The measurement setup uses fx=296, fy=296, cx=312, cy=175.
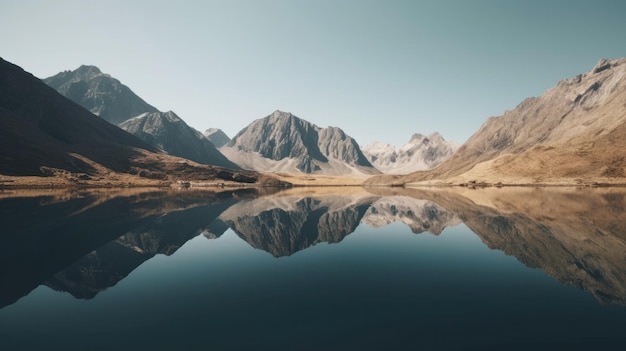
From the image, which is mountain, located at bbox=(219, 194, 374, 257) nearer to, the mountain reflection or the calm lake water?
the mountain reflection

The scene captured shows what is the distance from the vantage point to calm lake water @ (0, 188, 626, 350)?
1323cm

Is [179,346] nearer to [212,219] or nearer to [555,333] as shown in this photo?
[555,333]

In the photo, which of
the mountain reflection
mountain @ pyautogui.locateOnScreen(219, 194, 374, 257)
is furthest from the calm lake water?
mountain @ pyautogui.locateOnScreen(219, 194, 374, 257)

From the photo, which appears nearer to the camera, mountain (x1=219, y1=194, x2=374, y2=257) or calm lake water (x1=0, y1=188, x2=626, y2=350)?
calm lake water (x1=0, y1=188, x2=626, y2=350)

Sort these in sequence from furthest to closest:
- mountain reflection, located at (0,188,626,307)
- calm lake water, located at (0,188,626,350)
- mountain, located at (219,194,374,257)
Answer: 1. mountain, located at (219,194,374,257)
2. mountain reflection, located at (0,188,626,307)
3. calm lake water, located at (0,188,626,350)

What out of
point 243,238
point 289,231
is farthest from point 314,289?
point 289,231

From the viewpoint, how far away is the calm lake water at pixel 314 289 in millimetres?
13227

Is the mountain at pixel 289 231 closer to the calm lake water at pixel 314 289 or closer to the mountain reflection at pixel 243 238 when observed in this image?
the mountain reflection at pixel 243 238

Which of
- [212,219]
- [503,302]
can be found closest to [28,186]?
[212,219]

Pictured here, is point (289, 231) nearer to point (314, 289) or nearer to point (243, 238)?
point (243, 238)

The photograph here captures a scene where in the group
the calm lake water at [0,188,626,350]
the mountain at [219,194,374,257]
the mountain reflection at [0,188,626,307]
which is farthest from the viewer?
the mountain at [219,194,374,257]

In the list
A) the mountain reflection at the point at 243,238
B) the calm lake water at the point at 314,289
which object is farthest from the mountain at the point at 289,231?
the calm lake water at the point at 314,289

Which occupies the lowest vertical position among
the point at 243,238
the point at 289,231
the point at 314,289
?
the point at 243,238

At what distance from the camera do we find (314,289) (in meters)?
19.7
